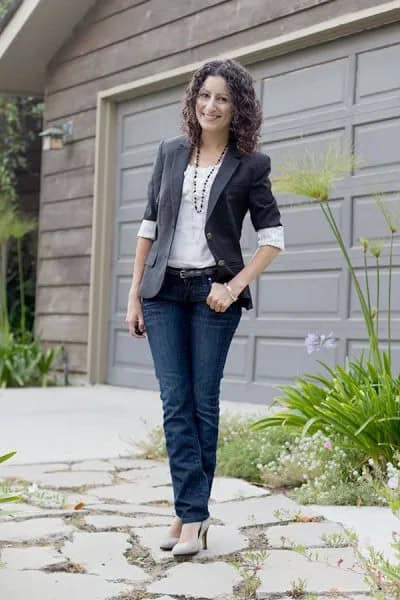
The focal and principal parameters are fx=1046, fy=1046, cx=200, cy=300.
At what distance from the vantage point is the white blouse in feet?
10.9

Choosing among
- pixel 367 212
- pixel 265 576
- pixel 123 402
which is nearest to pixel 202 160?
pixel 265 576

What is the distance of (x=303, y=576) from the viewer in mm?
3072

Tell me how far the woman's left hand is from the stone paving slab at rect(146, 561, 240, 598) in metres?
0.79

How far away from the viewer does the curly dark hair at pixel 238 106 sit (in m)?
3.37

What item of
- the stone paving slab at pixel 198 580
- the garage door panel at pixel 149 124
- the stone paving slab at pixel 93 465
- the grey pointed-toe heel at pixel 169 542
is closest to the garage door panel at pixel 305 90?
the garage door panel at pixel 149 124

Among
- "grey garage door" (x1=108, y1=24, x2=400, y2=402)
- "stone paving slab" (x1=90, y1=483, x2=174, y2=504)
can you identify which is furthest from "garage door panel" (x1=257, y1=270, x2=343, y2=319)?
"stone paving slab" (x1=90, y1=483, x2=174, y2=504)

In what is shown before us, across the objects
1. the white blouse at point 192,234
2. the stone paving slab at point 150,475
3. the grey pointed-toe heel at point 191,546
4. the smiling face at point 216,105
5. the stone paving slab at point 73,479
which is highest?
the smiling face at point 216,105

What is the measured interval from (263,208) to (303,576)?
1152 mm

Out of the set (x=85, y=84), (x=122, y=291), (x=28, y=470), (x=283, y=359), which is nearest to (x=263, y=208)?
(x=28, y=470)

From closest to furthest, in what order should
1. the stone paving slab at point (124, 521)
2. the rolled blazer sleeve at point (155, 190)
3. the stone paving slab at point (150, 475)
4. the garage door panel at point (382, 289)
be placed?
the rolled blazer sleeve at point (155, 190), the stone paving slab at point (124, 521), the stone paving slab at point (150, 475), the garage door panel at point (382, 289)

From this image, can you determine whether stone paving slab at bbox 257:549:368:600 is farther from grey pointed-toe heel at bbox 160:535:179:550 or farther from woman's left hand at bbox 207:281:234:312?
woman's left hand at bbox 207:281:234:312

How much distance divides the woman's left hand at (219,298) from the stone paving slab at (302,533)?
2.68 ft

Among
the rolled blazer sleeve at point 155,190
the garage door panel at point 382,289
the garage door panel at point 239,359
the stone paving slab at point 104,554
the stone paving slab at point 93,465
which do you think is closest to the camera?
the stone paving slab at point 104,554

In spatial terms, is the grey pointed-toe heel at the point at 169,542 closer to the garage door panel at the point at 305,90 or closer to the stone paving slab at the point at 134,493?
the stone paving slab at the point at 134,493
